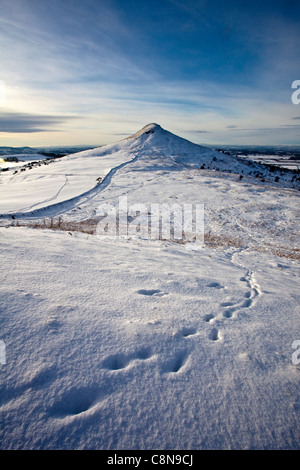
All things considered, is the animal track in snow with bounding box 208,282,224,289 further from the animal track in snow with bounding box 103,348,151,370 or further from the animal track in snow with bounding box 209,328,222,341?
the animal track in snow with bounding box 103,348,151,370

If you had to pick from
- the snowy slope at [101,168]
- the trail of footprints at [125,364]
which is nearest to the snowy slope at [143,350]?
the trail of footprints at [125,364]

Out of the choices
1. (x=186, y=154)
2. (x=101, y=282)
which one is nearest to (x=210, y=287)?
(x=101, y=282)

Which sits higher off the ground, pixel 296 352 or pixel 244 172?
pixel 244 172

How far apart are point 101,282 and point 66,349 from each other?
163 centimetres

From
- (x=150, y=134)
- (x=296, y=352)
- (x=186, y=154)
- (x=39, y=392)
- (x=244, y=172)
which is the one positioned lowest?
(x=296, y=352)

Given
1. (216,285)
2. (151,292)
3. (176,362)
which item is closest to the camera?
(176,362)

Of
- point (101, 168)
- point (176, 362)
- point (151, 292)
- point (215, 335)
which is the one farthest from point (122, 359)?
point (101, 168)

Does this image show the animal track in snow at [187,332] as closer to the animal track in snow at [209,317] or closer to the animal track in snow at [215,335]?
the animal track in snow at [215,335]

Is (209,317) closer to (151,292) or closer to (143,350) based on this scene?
(151,292)

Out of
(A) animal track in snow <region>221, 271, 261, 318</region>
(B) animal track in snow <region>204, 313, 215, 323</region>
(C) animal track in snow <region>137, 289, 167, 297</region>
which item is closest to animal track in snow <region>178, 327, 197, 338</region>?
(B) animal track in snow <region>204, 313, 215, 323</region>

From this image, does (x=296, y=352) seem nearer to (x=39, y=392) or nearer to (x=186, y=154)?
(x=39, y=392)

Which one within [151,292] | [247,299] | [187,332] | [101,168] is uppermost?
[101,168]

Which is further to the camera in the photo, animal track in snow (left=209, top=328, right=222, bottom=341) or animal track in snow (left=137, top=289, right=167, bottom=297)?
animal track in snow (left=137, top=289, right=167, bottom=297)
